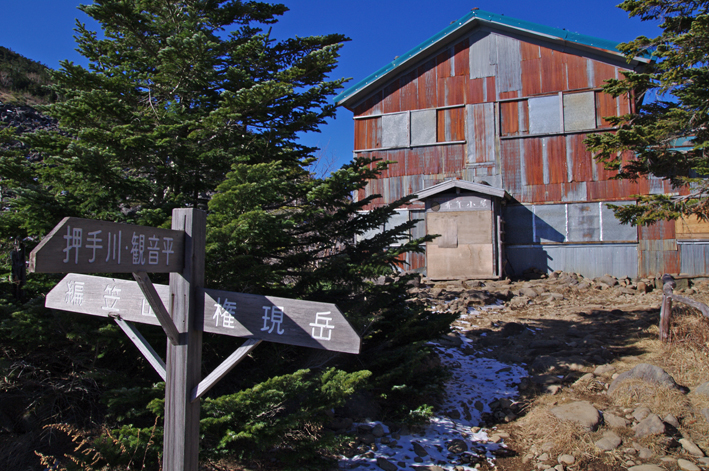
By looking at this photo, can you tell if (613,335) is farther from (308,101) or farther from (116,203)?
(116,203)

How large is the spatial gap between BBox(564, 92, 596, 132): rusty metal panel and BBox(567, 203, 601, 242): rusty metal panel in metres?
2.57

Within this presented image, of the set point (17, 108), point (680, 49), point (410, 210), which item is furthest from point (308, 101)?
point (17, 108)

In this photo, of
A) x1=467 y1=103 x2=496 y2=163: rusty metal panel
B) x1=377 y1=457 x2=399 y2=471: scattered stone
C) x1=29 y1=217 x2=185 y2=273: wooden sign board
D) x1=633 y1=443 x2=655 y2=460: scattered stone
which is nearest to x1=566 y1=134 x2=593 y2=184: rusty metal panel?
x1=467 y1=103 x2=496 y2=163: rusty metal panel

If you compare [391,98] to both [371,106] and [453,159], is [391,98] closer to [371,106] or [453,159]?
[371,106]

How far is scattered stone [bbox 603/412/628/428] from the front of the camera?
5.02m

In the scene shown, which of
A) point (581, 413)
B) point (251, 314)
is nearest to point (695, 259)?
point (581, 413)

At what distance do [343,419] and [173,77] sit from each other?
4.89 metres

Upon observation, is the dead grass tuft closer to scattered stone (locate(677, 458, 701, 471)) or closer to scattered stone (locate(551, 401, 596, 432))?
scattered stone (locate(551, 401, 596, 432))

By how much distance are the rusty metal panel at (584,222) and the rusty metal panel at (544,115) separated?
2682mm

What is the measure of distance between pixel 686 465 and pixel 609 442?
654 mm

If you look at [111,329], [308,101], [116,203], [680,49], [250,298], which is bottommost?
[111,329]

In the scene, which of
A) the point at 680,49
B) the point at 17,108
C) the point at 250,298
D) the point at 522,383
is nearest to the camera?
the point at 250,298

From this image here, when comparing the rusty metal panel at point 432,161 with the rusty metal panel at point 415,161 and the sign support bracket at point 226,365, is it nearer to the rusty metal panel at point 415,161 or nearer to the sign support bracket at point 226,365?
the rusty metal panel at point 415,161

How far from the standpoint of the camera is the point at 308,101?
6578 millimetres
